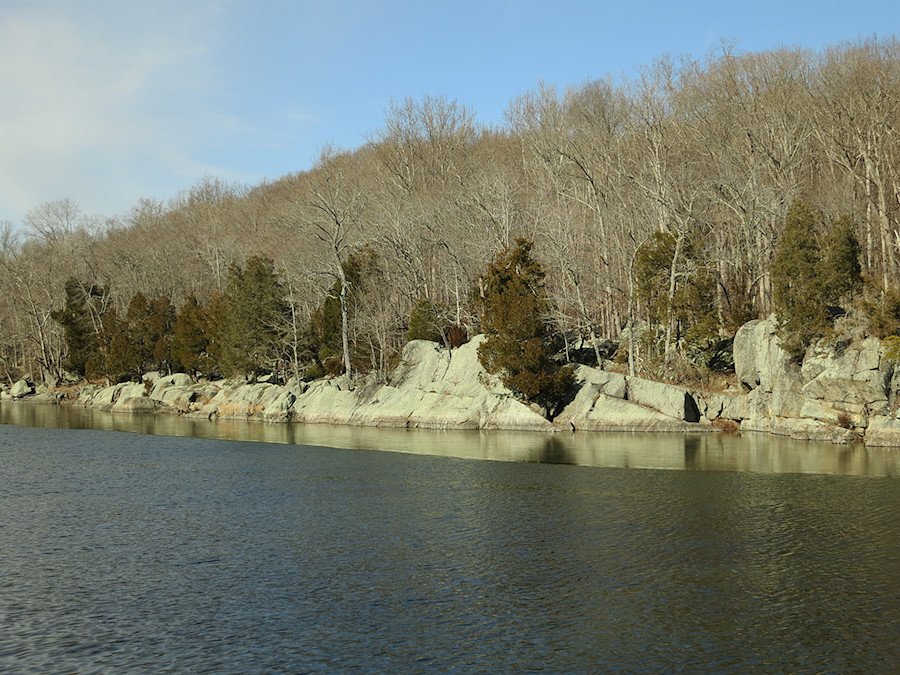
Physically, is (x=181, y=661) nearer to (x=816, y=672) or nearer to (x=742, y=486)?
(x=816, y=672)

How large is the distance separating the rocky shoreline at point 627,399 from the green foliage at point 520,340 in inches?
45.6

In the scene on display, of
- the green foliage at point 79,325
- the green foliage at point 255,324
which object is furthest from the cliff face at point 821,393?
the green foliage at point 79,325

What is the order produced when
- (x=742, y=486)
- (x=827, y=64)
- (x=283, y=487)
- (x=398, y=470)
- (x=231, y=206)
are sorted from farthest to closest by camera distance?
(x=231, y=206), (x=827, y=64), (x=398, y=470), (x=283, y=487), (x=742, y=486)

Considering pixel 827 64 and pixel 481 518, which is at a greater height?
pixel 827 64

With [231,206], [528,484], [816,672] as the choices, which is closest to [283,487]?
[528,484]

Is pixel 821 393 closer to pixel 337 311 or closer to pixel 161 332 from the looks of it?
pixel 337 311

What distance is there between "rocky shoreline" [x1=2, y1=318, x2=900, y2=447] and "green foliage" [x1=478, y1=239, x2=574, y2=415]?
1159mm

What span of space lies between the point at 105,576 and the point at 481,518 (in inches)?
356

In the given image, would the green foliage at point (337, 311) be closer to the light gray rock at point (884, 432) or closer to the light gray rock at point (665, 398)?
the light gray rock at point (665, 398)

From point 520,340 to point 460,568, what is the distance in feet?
88.7

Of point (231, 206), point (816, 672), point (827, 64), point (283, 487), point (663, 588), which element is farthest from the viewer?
point (231, 206)

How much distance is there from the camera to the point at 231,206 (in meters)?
101

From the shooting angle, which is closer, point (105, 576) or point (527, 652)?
point (527, 652)

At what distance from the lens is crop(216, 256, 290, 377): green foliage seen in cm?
5847
